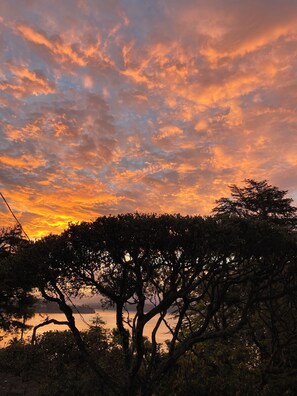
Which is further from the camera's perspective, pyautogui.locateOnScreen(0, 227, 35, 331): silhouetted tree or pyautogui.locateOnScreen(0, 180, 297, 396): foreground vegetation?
pyautogui.locateOnScreen(0, 227, 35, 331): silhouetted tree

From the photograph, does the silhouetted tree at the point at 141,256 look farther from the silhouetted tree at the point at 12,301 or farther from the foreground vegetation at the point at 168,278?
the silhouetted tree at the point at 12,301

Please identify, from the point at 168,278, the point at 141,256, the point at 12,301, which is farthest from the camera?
the point at 12,301

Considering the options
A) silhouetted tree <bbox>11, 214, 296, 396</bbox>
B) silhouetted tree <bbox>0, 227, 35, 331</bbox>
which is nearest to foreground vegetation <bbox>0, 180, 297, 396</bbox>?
silhouetted tree <bbox>11, 214, 296, 396</bbox>

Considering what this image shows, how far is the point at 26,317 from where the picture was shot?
25047 millimetres

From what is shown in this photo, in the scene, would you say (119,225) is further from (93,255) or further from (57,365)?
(57,365)

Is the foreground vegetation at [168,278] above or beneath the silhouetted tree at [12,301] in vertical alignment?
beneath

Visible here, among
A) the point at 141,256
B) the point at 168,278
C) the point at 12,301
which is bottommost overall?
the point at 168,278

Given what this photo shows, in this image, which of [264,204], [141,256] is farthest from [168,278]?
[264,204]

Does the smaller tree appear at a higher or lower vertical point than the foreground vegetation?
higher

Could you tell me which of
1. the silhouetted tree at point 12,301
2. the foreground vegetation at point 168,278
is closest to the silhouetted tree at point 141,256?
the foreground vegetation at point 168,278

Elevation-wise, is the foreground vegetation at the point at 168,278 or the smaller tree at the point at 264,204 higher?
the smaller tree at the point at 264,204

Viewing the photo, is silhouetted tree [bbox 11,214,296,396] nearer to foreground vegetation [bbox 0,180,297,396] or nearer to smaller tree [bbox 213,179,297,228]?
foreground vegetation [bbox 0,180,297,396]

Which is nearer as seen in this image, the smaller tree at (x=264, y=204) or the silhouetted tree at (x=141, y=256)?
the silhouetted tree at (x=141, y=256)

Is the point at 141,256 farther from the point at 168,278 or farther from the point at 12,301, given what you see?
the point at 12,301
